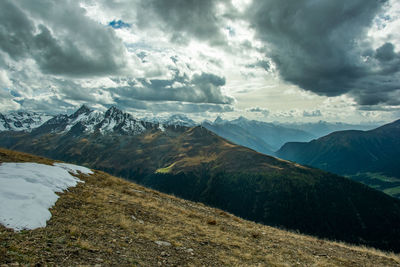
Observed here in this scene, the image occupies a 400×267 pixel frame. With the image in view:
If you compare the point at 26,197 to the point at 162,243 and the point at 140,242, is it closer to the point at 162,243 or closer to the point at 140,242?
the point at 140,242

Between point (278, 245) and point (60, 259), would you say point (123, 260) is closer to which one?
point (60, 259)

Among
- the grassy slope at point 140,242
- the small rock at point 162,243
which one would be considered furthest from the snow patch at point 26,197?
the small rock at point 162,243

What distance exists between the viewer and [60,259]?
311 inches

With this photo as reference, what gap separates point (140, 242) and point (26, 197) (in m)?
7.24

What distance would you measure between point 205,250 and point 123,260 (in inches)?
191

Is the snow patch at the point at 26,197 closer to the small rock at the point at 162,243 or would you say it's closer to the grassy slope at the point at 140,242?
the grassy slope at the point at 140,242

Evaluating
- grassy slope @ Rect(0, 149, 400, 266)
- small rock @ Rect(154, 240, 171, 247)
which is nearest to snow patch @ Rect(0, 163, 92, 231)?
grassy slope @ Rect(0, 149, 400, 266)

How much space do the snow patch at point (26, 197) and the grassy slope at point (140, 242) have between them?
58 cm

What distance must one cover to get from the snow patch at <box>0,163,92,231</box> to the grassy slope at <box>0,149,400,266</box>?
58 cm

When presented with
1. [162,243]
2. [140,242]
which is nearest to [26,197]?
[140,242]

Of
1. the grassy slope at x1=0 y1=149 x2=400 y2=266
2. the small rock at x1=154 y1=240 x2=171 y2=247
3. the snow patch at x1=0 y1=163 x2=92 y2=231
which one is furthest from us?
the small rock at x1=154 y1=240 x2=171 y2=247

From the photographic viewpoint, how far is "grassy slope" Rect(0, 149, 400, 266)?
8406 millimetres

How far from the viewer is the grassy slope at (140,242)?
8406mm

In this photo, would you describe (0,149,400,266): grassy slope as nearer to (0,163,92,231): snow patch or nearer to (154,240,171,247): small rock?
(154,240,171,247): small rock
